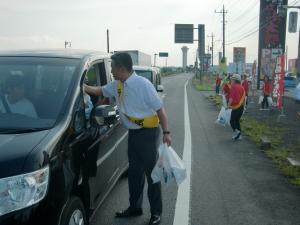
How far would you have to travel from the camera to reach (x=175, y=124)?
13.5 m

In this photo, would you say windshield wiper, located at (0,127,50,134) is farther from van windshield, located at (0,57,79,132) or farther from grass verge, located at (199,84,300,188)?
grass verge, located at (199,84,300,188)

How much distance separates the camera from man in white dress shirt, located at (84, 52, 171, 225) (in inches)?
170

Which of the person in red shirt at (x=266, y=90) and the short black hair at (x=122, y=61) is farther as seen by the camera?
the person in red shirt at (x=266, y=90)

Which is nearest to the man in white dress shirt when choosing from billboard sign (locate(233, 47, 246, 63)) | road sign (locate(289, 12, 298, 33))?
road sign (locate(289, 12, 298, 33))

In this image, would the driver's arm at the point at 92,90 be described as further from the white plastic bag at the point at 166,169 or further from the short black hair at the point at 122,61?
the white plastic bag at the point at 166,169

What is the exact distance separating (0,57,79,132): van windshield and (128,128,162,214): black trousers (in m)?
1.04

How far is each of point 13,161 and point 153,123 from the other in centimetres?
193

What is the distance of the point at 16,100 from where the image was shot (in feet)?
12.4

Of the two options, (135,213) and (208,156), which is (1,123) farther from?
(208,156)

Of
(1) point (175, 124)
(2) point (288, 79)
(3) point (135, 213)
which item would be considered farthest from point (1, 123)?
(2) point (288, 79)

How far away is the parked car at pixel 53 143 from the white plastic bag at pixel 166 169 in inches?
21.4

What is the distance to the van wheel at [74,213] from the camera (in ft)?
10.3

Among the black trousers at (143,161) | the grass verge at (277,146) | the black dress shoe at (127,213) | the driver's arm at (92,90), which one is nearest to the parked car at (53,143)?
the driver's arm at (92,90)

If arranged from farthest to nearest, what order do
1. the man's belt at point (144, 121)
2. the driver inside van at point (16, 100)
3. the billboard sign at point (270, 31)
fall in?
the billboard sign at point (270, 31), the man's belt at point (144, 121), the driver inside van at point (16, 100)
